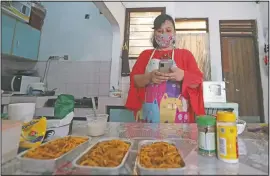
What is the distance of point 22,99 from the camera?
172 centimetres

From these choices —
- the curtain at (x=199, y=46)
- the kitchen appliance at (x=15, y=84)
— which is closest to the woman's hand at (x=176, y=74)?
the curtain at (x=199, y=46)

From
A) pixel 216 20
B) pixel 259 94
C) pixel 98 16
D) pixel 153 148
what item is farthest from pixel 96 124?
pixel 259 94

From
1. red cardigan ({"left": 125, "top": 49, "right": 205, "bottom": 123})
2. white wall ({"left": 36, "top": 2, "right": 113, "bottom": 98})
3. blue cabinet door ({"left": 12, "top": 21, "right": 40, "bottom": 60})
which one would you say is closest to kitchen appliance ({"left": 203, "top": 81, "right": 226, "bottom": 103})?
red cardigan ({"left": 125, "top": 49, "right": 205, "bottom": 123})

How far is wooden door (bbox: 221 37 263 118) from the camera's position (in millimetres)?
2596

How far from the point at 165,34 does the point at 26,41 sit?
202cm

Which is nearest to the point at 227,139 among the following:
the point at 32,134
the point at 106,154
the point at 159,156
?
the point at 159,156

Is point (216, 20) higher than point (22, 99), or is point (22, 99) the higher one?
point (216, 20)

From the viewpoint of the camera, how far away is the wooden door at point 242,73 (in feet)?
8.52

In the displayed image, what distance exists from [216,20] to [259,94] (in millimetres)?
1287

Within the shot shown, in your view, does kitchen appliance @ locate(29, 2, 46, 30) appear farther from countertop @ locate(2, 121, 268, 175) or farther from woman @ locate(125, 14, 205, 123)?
countertop @ locate(2, 121, 268, 175)

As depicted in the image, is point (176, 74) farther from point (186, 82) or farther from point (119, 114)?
point (119, 114)

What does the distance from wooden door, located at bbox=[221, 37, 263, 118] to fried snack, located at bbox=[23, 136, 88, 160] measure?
8.50 ft

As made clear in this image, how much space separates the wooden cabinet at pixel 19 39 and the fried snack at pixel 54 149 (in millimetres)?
1925

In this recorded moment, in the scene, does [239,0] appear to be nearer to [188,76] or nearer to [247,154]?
[188,76]
